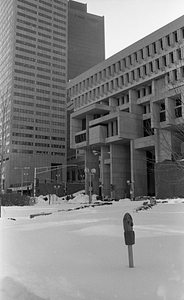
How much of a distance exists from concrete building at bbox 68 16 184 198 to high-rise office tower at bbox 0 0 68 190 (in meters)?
48.4

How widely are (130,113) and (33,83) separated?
72.5 m

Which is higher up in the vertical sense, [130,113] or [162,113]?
[130,113]

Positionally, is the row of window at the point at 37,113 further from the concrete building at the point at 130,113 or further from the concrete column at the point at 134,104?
the concrete column at the point at 134,104

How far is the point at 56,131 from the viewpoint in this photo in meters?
125

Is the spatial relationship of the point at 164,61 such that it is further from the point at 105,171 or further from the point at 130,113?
the point at 105,171

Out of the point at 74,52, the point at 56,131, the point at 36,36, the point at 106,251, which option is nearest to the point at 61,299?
the point at 106,251

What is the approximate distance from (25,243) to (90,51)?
182045mm

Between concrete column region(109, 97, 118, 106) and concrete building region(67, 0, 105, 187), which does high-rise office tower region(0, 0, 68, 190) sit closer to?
concrete building region(67, 0, 105, 187)

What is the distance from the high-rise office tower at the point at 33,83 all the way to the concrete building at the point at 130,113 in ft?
159

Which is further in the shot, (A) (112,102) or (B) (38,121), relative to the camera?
(B) (38,121)

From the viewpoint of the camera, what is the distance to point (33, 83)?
12056 centimetres

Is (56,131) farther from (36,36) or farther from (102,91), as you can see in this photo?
(102,91)

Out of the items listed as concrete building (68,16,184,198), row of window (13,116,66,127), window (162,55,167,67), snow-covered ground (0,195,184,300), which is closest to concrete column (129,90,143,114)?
concrete building (68,16,184,198)

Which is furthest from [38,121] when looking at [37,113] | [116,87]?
[116,87]
